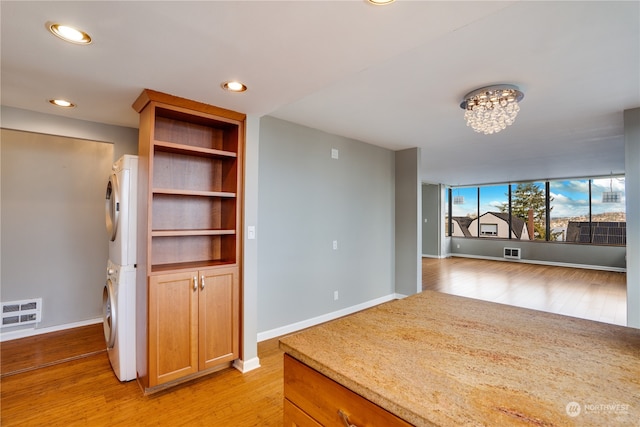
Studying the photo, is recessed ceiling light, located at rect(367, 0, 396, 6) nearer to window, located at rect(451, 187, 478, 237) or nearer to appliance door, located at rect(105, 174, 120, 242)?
appliance door, located at rect(105, 174, 120, 242)

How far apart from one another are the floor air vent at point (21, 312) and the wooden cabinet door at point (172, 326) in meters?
2.23

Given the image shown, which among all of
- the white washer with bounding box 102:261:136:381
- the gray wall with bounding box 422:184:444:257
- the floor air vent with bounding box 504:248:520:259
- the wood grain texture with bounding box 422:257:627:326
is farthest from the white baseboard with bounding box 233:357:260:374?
the floor air vent with bounding box 504:248:520:259

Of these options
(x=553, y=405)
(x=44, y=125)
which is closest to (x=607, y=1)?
(x=553, y=405)

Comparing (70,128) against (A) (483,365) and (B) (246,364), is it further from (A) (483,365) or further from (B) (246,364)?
(A) (483,365)

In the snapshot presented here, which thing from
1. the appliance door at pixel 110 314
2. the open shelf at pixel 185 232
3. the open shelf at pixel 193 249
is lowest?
the appliance door at pixel 110 314

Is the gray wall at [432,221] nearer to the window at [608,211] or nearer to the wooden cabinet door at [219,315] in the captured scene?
the window at [608,211]

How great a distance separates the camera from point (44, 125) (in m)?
2.85

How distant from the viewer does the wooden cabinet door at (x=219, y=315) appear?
2475mm

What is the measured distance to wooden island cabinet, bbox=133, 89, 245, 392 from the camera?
2273mm

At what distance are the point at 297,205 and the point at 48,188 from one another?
9.68 ft

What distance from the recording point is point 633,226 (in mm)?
2859

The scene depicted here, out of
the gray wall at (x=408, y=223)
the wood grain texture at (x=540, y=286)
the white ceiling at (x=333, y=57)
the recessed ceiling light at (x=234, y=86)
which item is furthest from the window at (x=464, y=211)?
the recessed ceiling light at (x=234, y=86)

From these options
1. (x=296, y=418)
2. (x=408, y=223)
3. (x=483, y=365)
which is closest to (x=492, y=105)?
(x=483, y=365)

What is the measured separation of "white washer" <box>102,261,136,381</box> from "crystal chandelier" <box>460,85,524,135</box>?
3.22 meters
